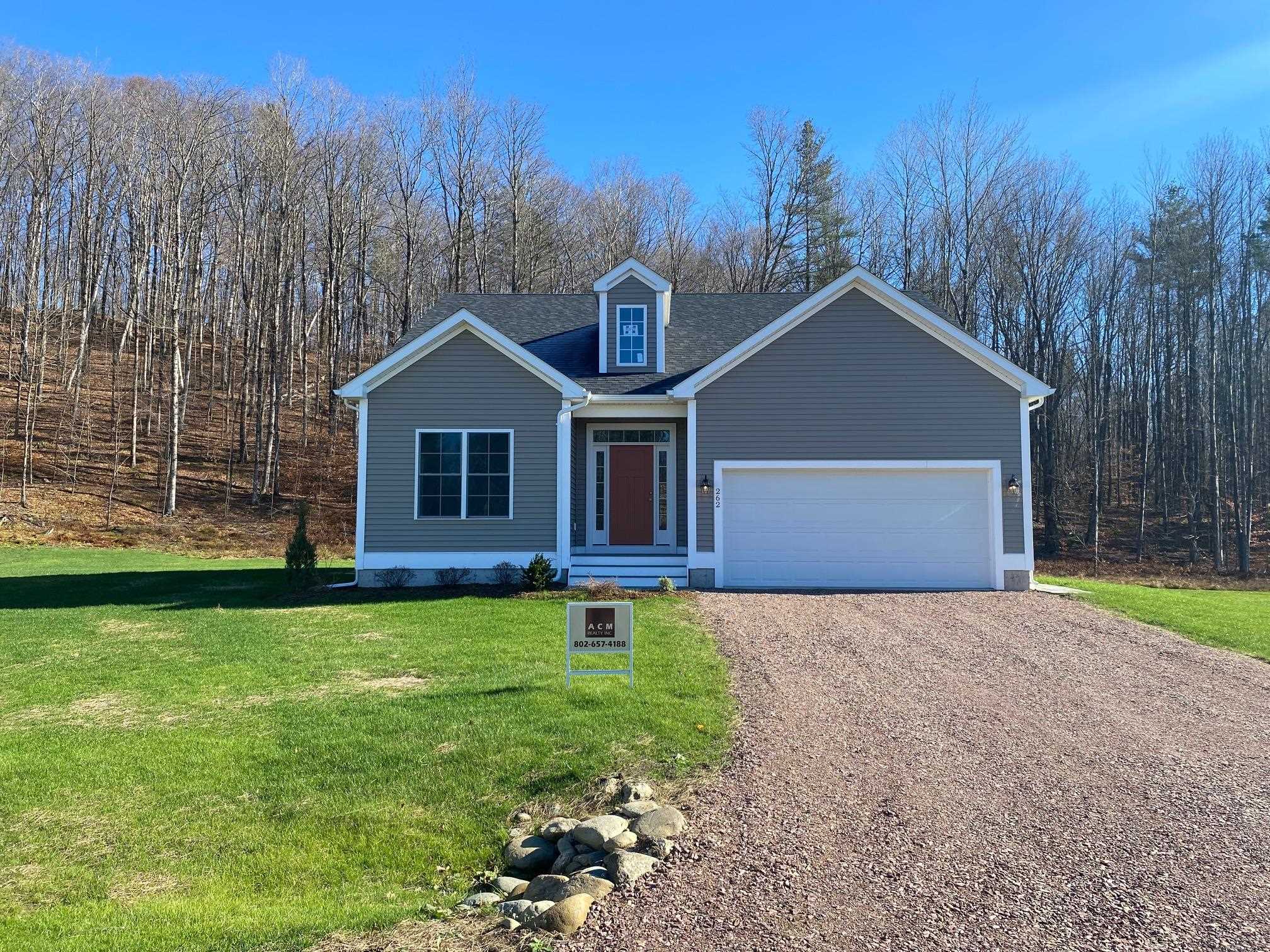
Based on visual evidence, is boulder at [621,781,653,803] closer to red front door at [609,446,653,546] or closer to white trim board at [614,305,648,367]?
red front door at [609,446,653,546]

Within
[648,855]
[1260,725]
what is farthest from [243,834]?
[1260,725]

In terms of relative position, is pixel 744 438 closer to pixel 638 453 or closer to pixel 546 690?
pixel 638 453

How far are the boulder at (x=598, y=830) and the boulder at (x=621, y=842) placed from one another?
2 cm

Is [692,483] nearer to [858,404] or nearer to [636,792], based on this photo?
[858,404]

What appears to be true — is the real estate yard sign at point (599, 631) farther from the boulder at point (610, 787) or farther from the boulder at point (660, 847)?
the boulder at point (660, 847)

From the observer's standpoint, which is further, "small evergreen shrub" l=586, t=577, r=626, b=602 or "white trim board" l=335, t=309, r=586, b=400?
"white trim board" l=335, t=309, r=586, b=400

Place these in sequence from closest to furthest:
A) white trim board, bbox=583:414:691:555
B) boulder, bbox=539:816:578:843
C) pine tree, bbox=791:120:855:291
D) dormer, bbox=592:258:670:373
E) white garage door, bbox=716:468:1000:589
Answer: boulder, bbox=539:816:578:843
white garage door, bbox=716:468:1000:589
white trim board, bbox=583:414:691:555
dormer, bbox=592:258:670:373
pine tree, bbox=791:120:855:291

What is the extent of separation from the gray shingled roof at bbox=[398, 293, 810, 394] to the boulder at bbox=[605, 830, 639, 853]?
1093 cm

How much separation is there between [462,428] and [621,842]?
10719 millimetres

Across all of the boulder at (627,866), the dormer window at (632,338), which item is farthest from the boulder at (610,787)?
the dormer window at (632,338)

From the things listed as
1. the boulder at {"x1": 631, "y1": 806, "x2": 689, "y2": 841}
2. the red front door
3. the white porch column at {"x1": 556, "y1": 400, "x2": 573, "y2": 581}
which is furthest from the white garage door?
the boulder at {"x1": 631, "y1": 806, "x2": 689, "y2": 841}

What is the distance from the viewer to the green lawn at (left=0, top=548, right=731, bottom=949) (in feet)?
13.7

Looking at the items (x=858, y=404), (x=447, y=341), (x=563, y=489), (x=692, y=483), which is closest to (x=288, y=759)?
(x=563, y=489)

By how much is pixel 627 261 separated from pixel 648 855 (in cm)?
1291
